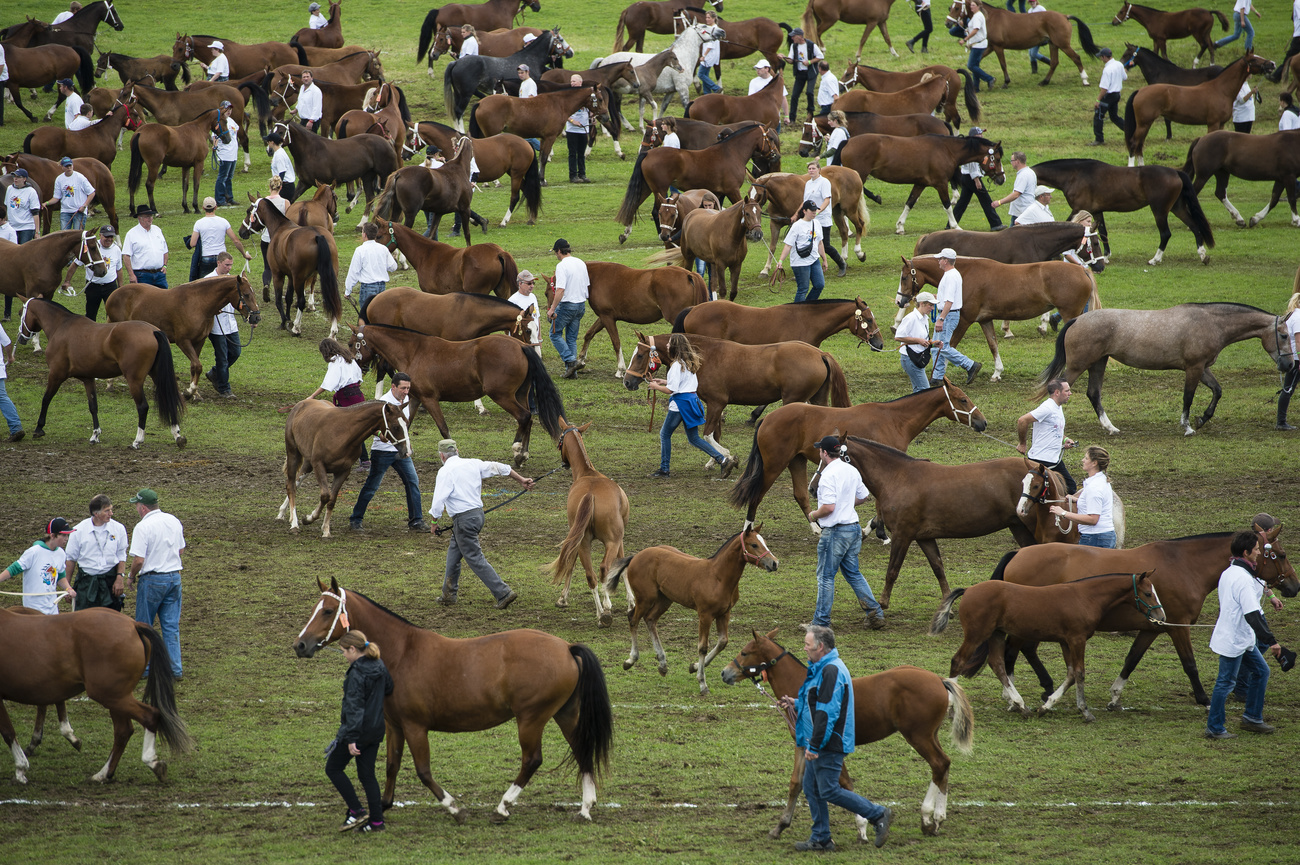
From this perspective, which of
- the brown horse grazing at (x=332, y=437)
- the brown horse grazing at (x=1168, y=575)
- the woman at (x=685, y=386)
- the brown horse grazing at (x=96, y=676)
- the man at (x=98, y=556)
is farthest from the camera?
the woman at (x=685, y=386)

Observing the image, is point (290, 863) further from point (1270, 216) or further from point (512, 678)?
point (1270, 216)

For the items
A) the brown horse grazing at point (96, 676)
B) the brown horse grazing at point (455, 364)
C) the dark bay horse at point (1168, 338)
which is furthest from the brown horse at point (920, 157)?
the brown horse grazing at point (96, 676)

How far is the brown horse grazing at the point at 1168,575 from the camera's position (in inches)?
384

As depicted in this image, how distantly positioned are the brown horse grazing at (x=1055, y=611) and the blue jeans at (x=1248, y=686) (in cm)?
63

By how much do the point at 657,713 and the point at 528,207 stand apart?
18.3m

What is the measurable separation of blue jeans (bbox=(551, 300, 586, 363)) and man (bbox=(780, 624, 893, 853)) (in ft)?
39.2

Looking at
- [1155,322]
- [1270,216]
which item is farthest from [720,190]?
[1270,216]

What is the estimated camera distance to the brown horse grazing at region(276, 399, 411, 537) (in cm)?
1369

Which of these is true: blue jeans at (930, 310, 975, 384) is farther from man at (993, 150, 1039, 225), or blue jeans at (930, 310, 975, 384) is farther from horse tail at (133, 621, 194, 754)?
horse tail at (133, 621, 194, 754)

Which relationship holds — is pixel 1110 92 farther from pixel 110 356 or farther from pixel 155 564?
pixel 155 564

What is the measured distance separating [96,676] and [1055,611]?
7257 millimetres

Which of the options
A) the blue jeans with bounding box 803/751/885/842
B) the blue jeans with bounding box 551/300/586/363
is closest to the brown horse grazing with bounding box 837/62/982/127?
the blue jeans with bounding box 551/300/586/363

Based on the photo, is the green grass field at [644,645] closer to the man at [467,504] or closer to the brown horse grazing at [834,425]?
the man at [467,504]

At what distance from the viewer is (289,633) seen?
11.4 meters
